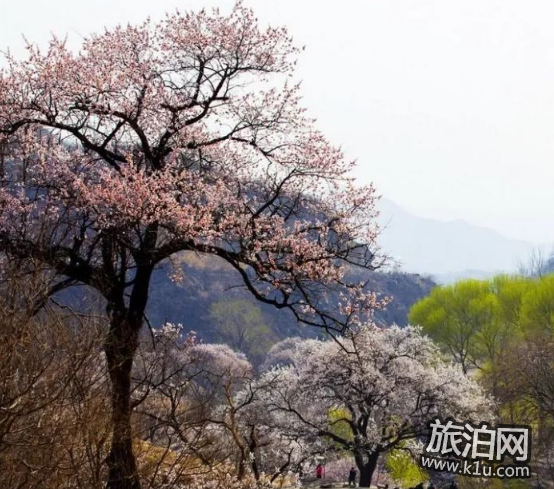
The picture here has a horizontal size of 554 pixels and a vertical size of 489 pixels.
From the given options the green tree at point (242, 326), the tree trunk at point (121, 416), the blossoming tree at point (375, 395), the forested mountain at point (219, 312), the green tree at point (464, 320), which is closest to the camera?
the tree trunk at point (121, 416)

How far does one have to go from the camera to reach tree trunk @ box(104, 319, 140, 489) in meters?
12.1

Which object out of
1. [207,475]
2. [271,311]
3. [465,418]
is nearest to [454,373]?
[465,418]

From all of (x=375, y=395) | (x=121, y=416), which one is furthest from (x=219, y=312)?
(x=121, y=416)

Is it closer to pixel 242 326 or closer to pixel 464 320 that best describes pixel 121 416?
pixel 464 320

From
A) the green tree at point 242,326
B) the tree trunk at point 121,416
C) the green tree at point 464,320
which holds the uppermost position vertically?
the green tree at point 242,326

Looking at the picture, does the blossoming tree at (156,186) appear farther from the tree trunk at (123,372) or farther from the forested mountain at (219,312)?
the forested mountain at (219,312)

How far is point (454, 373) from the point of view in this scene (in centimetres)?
3688

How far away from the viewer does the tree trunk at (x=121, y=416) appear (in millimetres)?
12141

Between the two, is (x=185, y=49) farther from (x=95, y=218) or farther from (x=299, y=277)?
(x=299, y=277)

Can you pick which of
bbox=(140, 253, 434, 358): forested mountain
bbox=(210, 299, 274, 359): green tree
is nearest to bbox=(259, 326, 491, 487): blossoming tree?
bbox=(210, 299, 274, 359): green tree

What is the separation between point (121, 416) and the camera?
12.4 metres

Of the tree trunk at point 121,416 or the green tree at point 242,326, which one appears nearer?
the tree trunk at point 121,416

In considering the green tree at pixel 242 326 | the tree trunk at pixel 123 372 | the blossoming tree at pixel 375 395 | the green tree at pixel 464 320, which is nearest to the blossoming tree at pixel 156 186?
the tree trunk at pixel 123 372

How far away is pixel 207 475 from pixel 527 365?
25.6m
